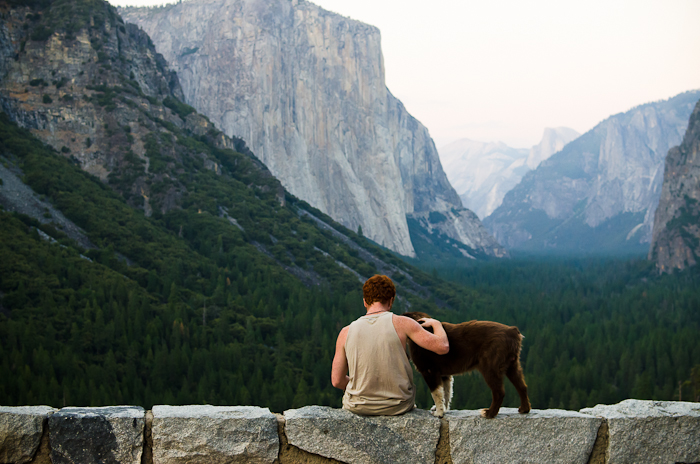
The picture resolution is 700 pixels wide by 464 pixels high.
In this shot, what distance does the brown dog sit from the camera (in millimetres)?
6723

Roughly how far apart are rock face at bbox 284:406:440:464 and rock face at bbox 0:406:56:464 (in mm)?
2511

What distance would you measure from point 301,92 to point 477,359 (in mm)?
162464

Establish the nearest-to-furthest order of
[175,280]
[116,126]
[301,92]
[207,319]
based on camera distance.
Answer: [207,319], [175,280], [116,126], [301,92]

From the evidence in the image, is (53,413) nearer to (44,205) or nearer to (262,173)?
(44,205)

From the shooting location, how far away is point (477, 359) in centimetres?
687

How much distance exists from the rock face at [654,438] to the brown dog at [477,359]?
96 cm

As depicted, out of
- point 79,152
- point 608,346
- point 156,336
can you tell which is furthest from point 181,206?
point 608,346

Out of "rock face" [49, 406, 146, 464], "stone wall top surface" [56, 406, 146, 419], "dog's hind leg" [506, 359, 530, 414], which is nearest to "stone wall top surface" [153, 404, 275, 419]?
"stone wall top surface" [56, 406, 146, 419]

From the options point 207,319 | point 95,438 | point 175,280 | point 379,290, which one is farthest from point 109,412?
point 175,280

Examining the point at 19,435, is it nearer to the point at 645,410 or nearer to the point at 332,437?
the point at 332,437

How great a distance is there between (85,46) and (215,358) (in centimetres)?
7297

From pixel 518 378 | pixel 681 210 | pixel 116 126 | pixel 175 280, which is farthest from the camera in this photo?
pixel 681 210

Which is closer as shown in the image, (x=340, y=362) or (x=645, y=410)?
(x=645, y=410)

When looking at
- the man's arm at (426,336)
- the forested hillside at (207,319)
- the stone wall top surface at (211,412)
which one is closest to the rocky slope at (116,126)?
the forested hillside at (207,319)
